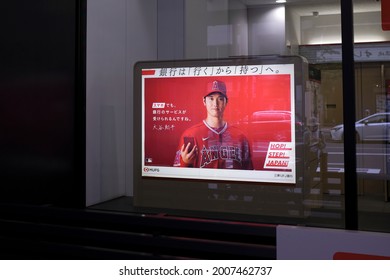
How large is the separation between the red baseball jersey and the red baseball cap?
9.9 inches

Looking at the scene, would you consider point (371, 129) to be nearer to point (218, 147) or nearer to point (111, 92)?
point (218, 147)

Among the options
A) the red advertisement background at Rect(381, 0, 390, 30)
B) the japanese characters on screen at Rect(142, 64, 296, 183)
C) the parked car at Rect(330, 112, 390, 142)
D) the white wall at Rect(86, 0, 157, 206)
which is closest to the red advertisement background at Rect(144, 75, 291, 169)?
the japanese characters on screen at Rect(142, 64, 296, 183)

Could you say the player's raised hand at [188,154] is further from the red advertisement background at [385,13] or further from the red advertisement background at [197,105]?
the red advertisement background at [385,13]

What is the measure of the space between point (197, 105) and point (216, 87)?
216 millimetres

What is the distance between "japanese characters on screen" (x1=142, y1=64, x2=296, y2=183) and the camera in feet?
11.6

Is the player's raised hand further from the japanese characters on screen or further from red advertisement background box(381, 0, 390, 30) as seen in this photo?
red advertisement background box(381, 0, 390, 30)

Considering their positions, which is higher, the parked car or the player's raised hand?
the parked car

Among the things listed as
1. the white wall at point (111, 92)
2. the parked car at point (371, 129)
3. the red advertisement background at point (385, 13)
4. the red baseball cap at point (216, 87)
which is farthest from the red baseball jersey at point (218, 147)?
the red advertisement background at point (385, 13)

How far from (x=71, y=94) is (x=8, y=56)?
0.69 meters

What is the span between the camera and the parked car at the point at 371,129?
318cm

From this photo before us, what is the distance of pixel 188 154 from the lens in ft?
12.6

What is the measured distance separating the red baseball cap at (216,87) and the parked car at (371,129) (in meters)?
0.93

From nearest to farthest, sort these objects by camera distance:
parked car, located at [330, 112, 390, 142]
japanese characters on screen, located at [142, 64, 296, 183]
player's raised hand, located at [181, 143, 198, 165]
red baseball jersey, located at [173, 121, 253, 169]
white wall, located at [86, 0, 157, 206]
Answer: parked car, located at [330, 112, 390, 142], japanese characters on screen, located at [142, 64, 296, 183], red baseball jersey, located at [173, 121, 253, 169], player's raised hand, located at [181, 143, 198, 165], white wall, located at [86, 0, 157, 206]

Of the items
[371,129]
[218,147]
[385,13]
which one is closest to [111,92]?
[218,147]
